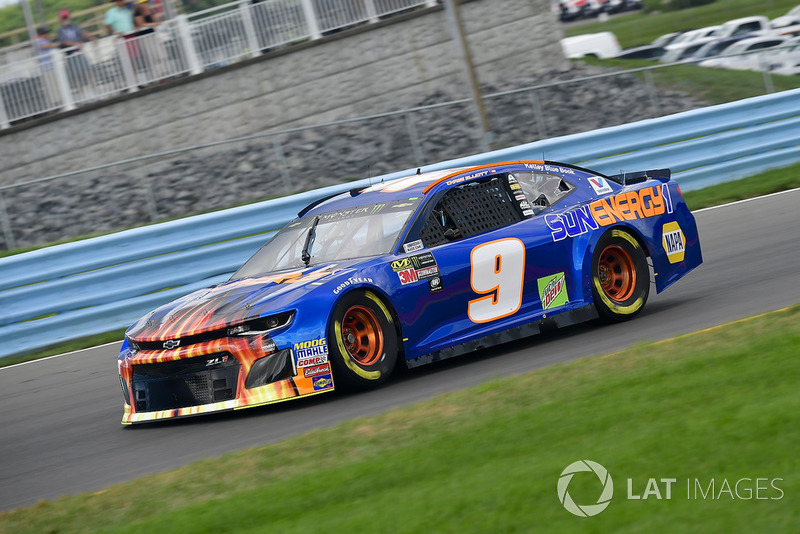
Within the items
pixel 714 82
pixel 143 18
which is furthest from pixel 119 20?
pixel 714 82

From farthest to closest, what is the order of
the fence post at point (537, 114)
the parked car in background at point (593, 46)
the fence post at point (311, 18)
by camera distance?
1. the parked car in background at point (593, 46)
2. the fence post at point (311, 18)
3. the fence post at point (537, 114)

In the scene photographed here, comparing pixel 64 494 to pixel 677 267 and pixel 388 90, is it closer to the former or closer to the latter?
pixel 677 267

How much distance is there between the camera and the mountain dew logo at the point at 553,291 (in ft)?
26.2

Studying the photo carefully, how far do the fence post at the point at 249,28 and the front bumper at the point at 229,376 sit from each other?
44.5 ft

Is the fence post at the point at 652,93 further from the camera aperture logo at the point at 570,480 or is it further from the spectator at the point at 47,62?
the camera aperture logo at the point at 570,480

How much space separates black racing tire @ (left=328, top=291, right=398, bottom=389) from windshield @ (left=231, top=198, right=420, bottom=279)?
52cm

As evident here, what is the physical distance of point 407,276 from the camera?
288 inches

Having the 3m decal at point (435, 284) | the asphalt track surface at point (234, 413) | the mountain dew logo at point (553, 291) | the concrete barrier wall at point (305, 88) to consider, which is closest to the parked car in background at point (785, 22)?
the concrete barrier wall at point (305, 88)

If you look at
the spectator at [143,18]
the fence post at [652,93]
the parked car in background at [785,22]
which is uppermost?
the spectator at [143,18]

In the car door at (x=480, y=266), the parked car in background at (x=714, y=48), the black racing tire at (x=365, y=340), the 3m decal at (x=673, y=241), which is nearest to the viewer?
the black racing tire at (x=365, y=340)

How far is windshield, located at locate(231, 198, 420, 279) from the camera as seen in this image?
7.61m

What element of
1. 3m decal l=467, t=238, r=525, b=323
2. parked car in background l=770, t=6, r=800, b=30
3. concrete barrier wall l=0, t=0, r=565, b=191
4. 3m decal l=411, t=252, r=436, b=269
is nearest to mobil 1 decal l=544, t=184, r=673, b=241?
3m decal l=467, t=238, r=525, b=323

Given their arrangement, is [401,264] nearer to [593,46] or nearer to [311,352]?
[311,352]

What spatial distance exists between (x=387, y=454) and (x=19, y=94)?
15.4 m
